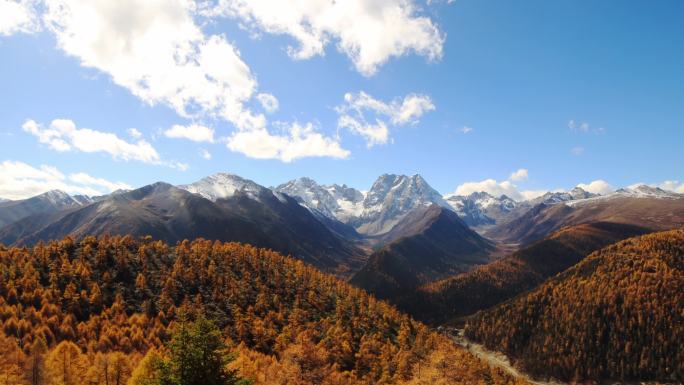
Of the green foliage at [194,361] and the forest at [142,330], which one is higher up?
the green foliage at [194,361]

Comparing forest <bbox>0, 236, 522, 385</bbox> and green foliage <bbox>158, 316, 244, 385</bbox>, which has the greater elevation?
green foliage <bbox>158, 316, 244, 385</bbox>

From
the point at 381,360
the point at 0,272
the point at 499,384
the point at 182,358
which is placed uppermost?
the point at 182,358

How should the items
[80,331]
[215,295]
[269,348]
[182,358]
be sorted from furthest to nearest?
[215,295] → [269,348] → [80,331] → [182,358]

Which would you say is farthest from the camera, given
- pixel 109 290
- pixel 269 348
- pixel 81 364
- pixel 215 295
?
pixel 215 295

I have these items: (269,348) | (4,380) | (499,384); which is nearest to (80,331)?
(269,348)

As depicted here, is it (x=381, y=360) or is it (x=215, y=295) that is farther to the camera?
(x=215, y=295)

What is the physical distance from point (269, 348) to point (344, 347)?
93.9 feet

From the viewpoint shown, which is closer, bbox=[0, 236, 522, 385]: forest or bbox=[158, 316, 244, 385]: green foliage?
bbox=[158, 316, 244, 385]: green foliage

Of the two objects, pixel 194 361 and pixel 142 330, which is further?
pixel 142 330

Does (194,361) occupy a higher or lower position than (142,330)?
higher

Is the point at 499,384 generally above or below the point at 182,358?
below

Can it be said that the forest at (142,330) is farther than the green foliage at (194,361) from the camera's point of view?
Yes

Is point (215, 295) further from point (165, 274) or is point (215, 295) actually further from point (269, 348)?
point (269, 348)

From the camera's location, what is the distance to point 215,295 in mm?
187625
